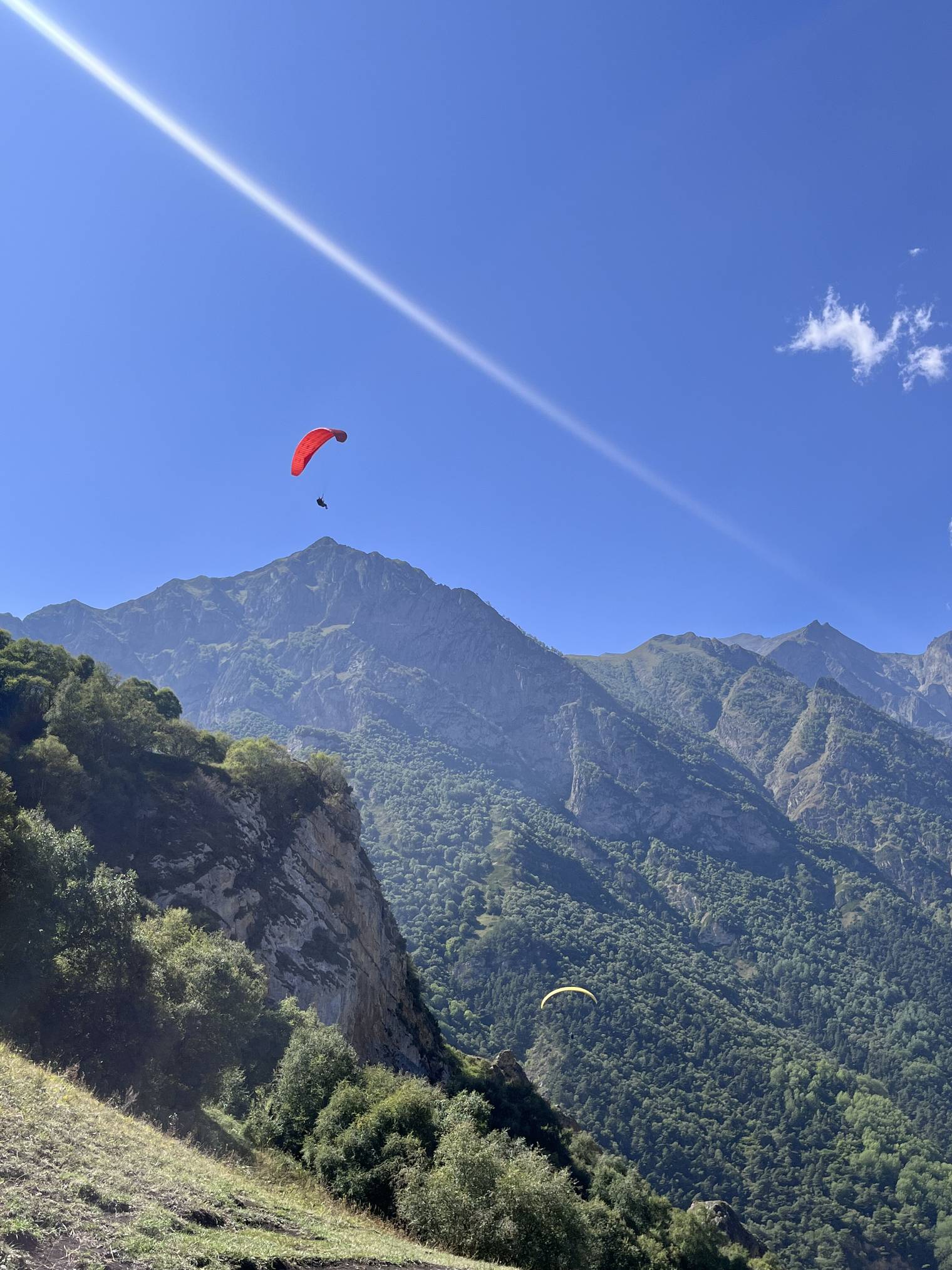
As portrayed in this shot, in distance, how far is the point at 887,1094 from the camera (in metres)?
162

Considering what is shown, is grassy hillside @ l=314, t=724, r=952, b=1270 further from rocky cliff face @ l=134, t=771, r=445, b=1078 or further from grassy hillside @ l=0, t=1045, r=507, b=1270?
grassy hillside @ l=0, t=1045, r=507, b=1270

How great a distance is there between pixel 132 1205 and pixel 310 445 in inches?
1450

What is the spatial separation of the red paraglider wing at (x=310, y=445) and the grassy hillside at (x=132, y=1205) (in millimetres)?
31363

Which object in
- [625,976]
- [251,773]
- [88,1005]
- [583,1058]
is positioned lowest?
[583,1058]

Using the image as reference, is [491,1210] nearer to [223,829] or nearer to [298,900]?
[298,900]

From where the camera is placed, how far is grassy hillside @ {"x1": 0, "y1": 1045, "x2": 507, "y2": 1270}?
33.0 ft

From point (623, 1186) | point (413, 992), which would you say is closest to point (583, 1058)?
point (413, 992)

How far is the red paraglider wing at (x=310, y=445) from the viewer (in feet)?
132

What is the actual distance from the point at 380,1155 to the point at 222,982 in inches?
450

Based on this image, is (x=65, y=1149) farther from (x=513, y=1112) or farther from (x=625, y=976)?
(x=625, y=976)

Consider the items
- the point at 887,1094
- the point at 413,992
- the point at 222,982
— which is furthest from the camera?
the point at 887,1094

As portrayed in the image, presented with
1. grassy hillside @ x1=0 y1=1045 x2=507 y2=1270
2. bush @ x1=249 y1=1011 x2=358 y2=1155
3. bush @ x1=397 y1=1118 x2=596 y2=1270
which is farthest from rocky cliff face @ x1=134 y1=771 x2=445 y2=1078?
grassy hillside @ x1=0 y1=1045 x2=507 y2=1270

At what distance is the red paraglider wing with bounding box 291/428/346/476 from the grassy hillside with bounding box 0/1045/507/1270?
3136 cm

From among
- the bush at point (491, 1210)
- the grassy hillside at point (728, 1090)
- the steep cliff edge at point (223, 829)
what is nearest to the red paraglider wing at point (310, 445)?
the steep cliff edge at point (223, 829)
